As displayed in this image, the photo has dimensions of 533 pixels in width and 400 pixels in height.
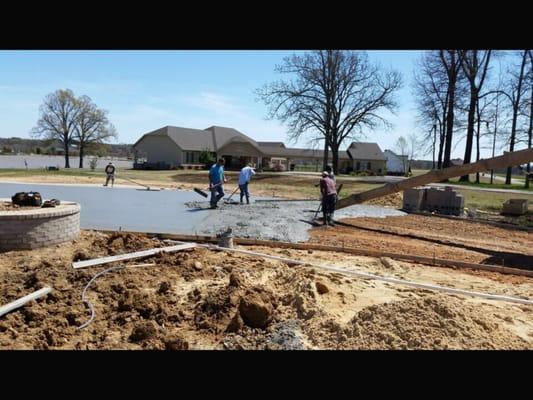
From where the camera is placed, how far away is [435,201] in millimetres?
15266

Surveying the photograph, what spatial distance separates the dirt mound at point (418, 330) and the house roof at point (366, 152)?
64940mm

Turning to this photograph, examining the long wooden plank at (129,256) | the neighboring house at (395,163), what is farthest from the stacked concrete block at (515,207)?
the neighboring house at (395,163)

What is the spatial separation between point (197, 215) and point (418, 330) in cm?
832

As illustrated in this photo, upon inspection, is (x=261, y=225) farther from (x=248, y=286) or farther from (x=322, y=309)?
(x=322, y=309)

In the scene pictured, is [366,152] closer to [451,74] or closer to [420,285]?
[451,74]

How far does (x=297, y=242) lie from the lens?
29.7 feet

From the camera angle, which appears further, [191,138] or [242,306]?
[191,138]

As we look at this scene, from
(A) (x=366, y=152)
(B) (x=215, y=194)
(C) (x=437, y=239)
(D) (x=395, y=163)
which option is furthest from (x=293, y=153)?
(C) (x=437, y=239)

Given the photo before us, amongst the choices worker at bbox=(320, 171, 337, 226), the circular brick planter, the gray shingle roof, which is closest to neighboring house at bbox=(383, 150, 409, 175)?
the gray shingle roof

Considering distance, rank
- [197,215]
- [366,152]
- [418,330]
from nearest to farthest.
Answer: [418,330] < [197,215] < [366,152]

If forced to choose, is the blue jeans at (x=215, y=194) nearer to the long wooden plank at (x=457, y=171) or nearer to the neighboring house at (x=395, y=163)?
the long wooden plank at (x=457, y=171)

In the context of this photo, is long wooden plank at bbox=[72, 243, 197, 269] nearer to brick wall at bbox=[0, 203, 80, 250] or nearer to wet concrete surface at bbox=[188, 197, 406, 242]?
brick wall at bbox=[0, 203, 80, 250]

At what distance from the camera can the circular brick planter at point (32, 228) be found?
6.31m
